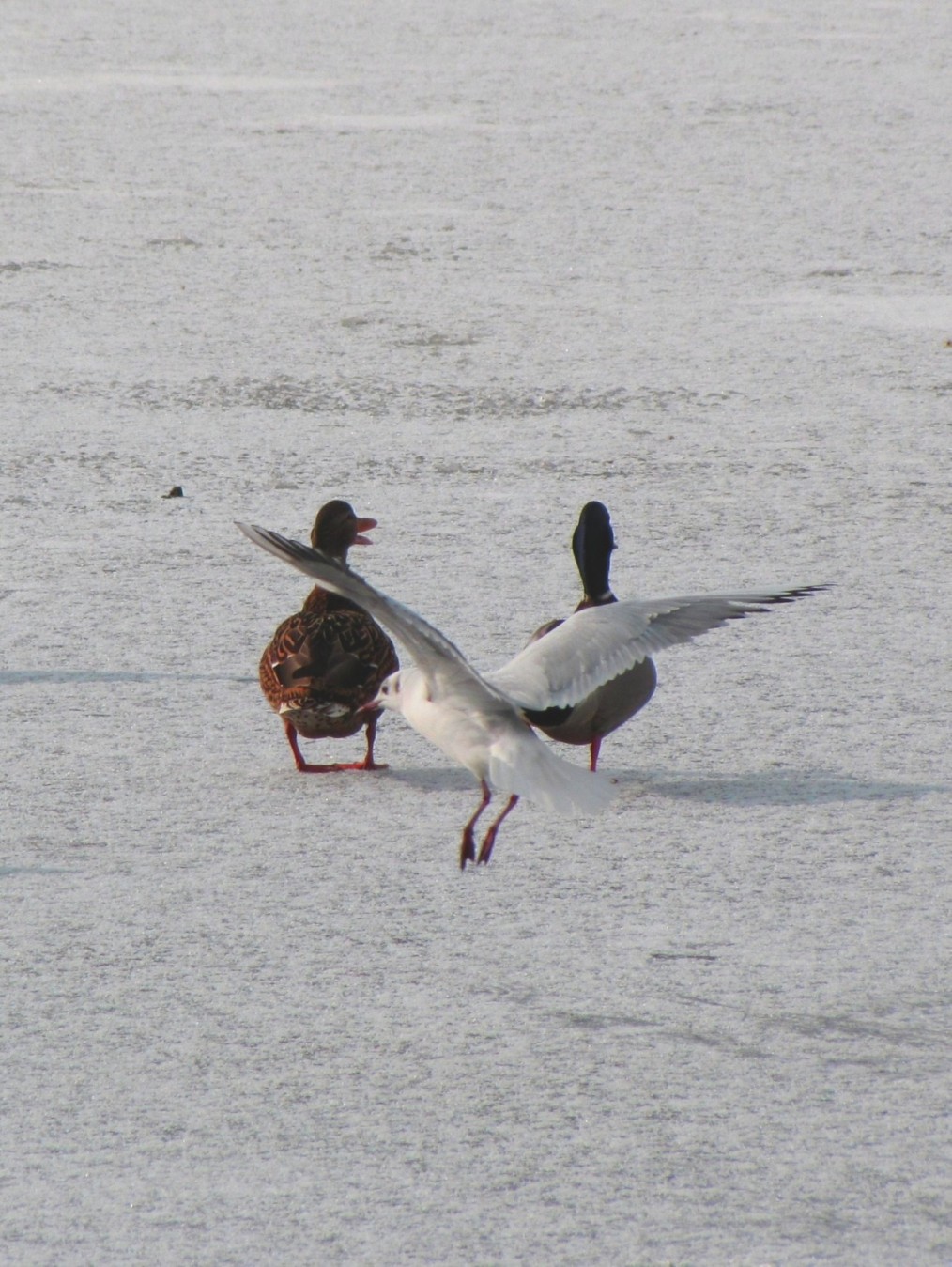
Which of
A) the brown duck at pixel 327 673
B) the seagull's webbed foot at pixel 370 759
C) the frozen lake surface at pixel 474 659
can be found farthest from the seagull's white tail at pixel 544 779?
the seagull's webbed foot at pixel 370 759

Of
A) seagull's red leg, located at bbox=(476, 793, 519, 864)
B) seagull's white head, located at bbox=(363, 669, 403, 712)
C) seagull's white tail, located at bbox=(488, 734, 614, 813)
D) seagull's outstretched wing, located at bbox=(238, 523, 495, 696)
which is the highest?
seagull's outstretched wing, located at bbox=(238, 523, 495, 696)

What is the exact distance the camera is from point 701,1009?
11.5 ft

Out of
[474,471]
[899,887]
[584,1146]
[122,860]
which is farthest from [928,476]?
[584,1146]

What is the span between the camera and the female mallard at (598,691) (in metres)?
4.53

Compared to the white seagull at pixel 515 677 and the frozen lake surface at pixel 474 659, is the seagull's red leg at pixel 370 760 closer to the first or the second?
the frozen lake surface at pixel 474 659

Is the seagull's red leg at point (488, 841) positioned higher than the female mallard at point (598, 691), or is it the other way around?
the female mallard at point (598, 691)

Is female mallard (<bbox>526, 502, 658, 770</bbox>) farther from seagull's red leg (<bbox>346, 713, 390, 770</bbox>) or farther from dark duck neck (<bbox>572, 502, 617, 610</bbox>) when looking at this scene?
seagull's red leg (<bbox>346, 713, 390, 770</bbox>)

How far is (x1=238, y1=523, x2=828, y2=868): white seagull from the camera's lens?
346 cm

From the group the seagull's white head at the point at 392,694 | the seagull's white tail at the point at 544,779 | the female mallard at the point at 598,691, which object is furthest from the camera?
the female mallard at the point at 598,691

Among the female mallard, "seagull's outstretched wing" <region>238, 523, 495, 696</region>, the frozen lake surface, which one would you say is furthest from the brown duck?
"seagull's outstretched wing" <region>238, 523, 495, 696</region>

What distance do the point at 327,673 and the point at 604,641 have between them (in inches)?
33.1

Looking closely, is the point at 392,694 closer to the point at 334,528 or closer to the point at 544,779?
the point at 544,779

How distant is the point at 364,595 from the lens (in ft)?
11.1

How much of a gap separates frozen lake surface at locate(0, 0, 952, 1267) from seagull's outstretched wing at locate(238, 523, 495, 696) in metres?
0.58
